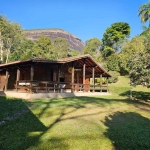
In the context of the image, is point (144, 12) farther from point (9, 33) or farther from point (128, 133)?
point (128, 133)

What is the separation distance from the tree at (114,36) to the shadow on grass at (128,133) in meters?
42.9

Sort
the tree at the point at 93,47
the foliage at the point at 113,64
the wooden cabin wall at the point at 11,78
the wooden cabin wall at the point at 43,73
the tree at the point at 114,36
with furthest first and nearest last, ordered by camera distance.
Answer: the tree at the point at 93,47 → the tree at the point at 114,36 → the foliage at the point at 113,64 → the wooden cabin wall at the point at 11,78 → the wooden cabin wall at the point at 43,73

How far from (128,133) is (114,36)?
4685 centimetres

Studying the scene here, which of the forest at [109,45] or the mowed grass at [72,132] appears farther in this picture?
the forest at [109,45]

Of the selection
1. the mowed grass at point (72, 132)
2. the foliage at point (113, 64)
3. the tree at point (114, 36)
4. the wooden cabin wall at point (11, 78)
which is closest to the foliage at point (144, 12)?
the foliage at point (113, 64)

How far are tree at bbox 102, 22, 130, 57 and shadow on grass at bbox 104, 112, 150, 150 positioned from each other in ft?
141

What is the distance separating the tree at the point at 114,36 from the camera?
50006 millimetres

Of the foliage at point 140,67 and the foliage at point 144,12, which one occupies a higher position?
the foliage at point 144,12

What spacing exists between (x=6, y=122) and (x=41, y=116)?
1.69 m

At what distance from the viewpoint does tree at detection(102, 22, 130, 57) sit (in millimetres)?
50006

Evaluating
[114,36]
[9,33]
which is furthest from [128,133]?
[114,36]

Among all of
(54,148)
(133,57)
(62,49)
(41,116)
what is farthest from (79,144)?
(62,49)

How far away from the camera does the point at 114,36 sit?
50.4 meters

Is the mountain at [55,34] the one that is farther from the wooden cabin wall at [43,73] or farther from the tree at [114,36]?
the wooden cabin wall at [43,73]
